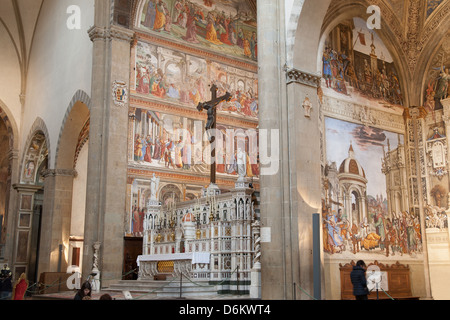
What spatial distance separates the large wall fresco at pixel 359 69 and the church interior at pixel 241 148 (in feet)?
0.21

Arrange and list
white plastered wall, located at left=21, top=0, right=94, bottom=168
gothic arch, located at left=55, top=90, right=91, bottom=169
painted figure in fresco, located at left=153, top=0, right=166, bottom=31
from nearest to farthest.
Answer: painted figure in fresco, located at left=153, top=0, right=166, bottom=31
white plastered wall, located at left=21, top=0, right=94, bottom=168
gothic arch, located at left=55, top=90, right=91, bottom=169

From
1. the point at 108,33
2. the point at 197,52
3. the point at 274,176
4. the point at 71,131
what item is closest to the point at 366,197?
the point at 274,176

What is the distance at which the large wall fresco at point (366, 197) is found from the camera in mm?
14109

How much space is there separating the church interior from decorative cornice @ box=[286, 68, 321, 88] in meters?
0.05

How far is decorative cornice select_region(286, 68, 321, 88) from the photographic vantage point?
12523 mm

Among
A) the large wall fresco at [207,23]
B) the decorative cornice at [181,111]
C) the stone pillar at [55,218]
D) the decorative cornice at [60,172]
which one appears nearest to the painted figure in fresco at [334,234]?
the decorative cornice at [181,111]

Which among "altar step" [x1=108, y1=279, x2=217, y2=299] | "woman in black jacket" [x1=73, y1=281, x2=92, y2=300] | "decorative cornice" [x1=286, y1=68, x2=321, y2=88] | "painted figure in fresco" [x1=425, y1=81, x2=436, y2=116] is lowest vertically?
"altar step" [x1=108, y1=279, x2=217, y2=299]

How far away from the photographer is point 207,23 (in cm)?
2164

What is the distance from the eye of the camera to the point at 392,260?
15.6 meters

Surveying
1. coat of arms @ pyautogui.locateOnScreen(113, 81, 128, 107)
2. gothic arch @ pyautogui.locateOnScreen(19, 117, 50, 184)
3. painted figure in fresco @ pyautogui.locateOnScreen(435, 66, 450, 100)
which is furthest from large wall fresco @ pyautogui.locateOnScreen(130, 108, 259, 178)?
painted figure in fresco @ pyautogui.locateOnScreen(435, 66, 450, 100)

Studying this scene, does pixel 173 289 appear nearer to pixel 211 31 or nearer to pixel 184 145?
pixel 184 145

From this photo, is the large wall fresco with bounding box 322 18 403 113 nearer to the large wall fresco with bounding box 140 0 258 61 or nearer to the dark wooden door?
the large wall fresco with bounding box 140 0 258 61
